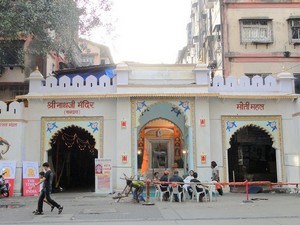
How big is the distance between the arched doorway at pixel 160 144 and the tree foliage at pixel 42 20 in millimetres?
6381

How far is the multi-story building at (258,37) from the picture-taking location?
2102 centimetres

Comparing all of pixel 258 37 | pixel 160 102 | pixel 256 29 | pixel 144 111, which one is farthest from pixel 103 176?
pixel 256 29

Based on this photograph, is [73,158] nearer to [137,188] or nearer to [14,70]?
[14,70]

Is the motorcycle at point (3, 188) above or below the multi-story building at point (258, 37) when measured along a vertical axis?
below

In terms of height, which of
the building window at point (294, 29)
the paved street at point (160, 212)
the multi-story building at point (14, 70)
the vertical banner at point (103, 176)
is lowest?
the paved street at point (160, 212)

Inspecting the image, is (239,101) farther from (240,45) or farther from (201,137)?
(240,45)

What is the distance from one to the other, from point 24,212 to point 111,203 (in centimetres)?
291

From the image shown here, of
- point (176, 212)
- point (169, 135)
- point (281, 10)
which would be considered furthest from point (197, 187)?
point (281, 10)

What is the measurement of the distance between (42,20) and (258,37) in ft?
37.4

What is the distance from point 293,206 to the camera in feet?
37.8

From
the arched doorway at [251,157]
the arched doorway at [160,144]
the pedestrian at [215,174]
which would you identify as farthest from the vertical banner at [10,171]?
the arched doorway at [251,157]

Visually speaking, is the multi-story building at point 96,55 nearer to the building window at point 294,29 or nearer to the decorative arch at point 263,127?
the building window at point 294,29

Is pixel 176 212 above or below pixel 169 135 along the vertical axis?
below

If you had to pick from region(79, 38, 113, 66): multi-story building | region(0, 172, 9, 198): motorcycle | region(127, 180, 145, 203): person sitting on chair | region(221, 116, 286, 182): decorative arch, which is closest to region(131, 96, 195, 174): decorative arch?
region(221, 116, 286, 182): decorative arch
